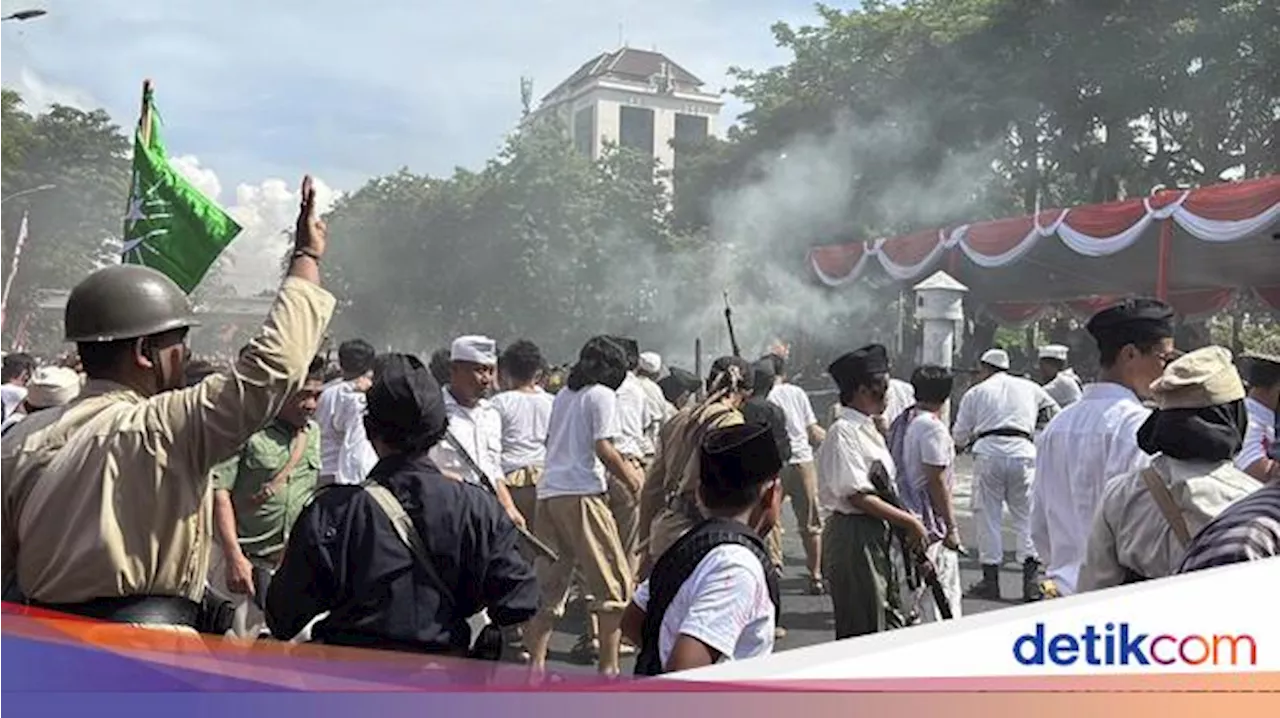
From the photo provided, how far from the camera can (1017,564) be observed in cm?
828

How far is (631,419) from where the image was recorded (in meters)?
6.86

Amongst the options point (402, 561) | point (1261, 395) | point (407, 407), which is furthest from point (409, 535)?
point (1261, 395)

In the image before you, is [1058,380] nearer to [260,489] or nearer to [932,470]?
[932,470]

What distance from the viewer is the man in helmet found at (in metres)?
2.11

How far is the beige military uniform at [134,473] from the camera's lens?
211 centimetres

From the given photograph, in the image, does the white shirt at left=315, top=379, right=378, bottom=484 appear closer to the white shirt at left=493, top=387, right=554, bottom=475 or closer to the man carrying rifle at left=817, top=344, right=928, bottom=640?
the white shirt at left=493, top=387, right=554, bottom=475

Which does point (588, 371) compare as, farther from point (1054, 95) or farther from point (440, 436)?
point (1054, 95)

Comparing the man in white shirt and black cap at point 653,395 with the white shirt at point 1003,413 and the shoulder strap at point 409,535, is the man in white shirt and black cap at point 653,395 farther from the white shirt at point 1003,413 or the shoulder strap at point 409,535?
the shoulder strap at point 409,535

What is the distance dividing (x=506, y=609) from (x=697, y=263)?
69.3 ft

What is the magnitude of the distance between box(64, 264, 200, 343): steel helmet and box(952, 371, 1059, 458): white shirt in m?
6.13

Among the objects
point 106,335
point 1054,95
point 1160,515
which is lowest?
point 1160,515

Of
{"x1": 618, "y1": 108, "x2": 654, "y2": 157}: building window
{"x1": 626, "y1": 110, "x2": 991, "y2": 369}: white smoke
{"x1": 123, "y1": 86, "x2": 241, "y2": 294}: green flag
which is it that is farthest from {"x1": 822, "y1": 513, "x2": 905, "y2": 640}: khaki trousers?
{"x1": 626, "y1": 110, "x2": 991, "y2": 369}: white smoke

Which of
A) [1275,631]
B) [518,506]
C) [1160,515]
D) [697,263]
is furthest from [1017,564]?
[697,263]

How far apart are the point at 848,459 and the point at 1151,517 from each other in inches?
63.1
